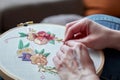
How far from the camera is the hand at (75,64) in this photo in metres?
0.66

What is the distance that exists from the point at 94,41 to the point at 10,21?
2.68ft

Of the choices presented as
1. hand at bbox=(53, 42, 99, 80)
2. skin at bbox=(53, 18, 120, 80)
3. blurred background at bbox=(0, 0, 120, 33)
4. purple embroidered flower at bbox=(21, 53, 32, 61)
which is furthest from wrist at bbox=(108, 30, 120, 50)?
blurred background at bbox=(0, 0, 120, 33)

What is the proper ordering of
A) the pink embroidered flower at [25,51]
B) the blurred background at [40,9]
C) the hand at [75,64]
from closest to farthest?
the hand at [75,64], the pink embroidered flower at [25,51], the blurred background at [40,9]

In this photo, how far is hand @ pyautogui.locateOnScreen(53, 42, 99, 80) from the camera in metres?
0.66

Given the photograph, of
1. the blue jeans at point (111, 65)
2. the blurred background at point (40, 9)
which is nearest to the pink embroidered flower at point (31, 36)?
the blue jeans at point (111, 65)

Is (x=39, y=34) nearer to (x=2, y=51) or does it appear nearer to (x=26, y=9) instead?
(x=2, y=51)

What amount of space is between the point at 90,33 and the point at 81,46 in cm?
10

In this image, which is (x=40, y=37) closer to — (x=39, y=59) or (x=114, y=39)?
(x=39, y=59)

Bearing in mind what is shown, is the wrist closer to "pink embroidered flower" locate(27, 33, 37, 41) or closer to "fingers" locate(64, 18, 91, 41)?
"fingers" locate(64, 18, 91, 41)

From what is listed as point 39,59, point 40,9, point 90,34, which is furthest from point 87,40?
point 40,9

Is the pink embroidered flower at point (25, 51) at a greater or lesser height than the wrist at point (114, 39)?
lesser

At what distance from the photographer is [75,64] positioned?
676 mm

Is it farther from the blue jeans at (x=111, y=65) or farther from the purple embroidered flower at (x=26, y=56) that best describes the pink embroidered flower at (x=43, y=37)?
the blue jeans at (x=111, y=65)

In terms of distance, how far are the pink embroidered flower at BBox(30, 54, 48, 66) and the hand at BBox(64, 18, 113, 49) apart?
0.28 ft
